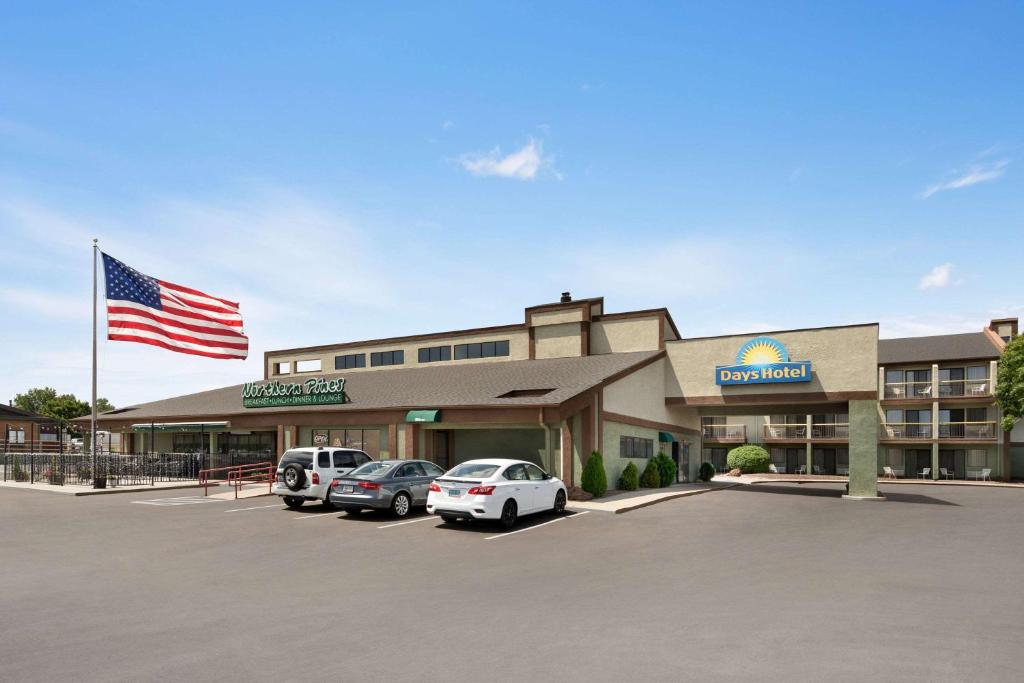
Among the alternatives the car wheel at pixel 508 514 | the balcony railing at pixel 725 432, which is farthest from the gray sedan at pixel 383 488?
the balcony railing at pixel 725 432

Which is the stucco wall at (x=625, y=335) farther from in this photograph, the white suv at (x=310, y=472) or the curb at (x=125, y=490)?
the curb at (x=125, y=490)

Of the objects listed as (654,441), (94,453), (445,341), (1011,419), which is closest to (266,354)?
(445,341)

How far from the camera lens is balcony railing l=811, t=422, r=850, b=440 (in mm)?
54972

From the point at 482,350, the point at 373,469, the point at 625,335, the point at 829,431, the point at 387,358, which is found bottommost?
the point at 829,431

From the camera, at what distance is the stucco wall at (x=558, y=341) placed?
35406 millimetres

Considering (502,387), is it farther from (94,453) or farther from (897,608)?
(897,608)

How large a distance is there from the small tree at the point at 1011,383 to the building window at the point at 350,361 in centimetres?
4316

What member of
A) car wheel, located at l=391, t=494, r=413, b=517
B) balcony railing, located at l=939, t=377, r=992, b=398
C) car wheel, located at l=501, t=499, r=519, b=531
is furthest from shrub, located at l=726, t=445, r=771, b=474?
car wheel, located at l=501, t=499, r=519, b=531

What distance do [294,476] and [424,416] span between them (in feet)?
24.6

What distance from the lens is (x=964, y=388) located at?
5097 cm

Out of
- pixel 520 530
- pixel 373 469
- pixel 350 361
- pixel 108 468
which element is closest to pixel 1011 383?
pixel 350 361

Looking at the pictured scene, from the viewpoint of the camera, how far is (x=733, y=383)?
101 feet

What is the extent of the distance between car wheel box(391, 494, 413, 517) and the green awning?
7645 mm

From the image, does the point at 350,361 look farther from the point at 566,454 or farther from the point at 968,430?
the point at 968,430
